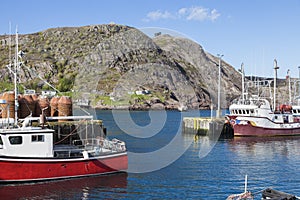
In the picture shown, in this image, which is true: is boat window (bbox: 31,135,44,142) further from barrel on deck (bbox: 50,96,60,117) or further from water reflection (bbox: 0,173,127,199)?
barrel on deck (bbox: 50,96,60,117)

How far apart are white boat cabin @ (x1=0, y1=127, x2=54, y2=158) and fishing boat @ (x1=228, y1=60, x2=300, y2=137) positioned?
4244cm

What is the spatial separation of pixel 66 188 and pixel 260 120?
149 ft

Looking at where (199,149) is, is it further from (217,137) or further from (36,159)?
(36,159)

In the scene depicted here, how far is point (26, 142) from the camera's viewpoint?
28656 mm

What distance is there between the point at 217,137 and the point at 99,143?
105ft

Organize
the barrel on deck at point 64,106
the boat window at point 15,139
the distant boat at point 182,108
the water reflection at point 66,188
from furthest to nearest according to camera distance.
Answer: the distant boat at point 182,108
the barrel on deck at point 64,106
the boat window at point 15,139
the water reflection at point 66,188

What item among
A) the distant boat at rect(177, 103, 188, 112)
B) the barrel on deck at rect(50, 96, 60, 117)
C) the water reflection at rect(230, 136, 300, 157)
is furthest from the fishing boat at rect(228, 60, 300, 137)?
the distant boat at rect(177, 103, 188, 112)

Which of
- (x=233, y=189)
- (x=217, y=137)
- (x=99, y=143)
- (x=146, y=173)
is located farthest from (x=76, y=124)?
(x=217, y=137)

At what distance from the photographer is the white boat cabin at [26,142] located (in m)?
28.1

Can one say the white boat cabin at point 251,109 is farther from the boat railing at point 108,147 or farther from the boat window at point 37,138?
the boat window at point 37,138

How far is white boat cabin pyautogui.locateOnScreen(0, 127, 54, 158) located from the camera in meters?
28.1

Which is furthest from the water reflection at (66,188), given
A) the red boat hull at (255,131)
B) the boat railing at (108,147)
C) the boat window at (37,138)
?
the red boat hull at (255,131)

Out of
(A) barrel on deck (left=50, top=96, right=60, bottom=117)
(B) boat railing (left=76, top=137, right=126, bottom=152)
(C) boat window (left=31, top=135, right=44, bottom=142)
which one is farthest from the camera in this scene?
(A) barrel on deck (left=50, top=96, right=60, bottom=117)

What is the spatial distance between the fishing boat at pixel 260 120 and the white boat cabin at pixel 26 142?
42.4 metres
